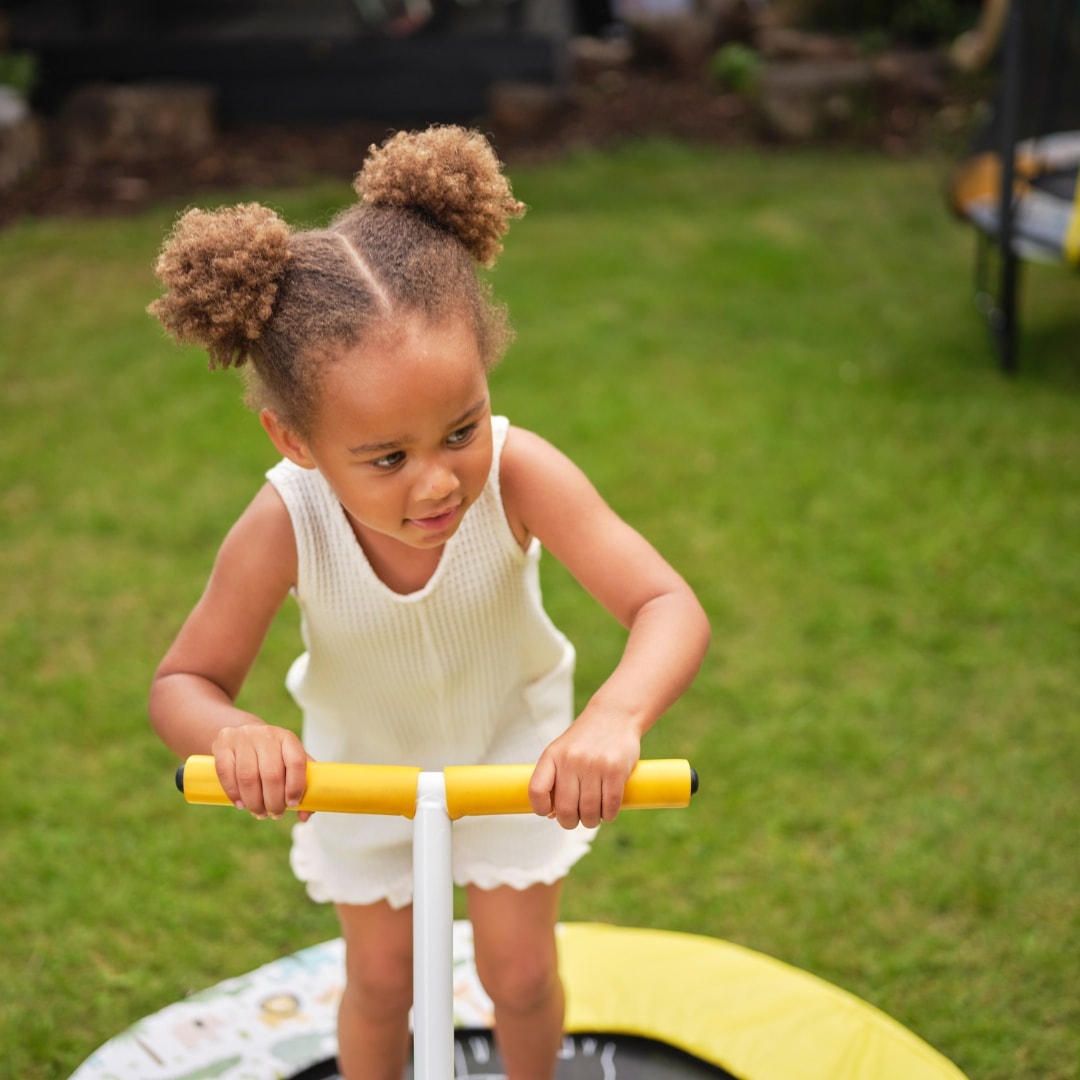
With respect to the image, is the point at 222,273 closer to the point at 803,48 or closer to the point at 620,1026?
the point at 620,1026

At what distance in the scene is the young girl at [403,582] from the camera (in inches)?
54.3

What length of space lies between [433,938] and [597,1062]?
0.86 metres

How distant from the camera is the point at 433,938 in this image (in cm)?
133

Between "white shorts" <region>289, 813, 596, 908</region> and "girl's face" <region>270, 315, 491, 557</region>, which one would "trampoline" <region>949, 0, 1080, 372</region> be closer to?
"white shorts" <region>289, 813, 596, 908</region>

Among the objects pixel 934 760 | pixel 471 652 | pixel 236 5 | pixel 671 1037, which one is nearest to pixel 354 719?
pixel 471 652

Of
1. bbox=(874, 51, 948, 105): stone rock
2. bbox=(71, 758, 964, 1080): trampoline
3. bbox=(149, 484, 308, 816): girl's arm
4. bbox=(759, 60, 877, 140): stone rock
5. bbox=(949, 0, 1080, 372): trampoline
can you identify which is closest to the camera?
bbox=(149, 484, 308, 816): girl's arm

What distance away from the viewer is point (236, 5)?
8586 mm

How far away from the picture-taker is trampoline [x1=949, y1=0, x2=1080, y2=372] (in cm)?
426

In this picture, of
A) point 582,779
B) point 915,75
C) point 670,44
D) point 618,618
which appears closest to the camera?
point 582,779

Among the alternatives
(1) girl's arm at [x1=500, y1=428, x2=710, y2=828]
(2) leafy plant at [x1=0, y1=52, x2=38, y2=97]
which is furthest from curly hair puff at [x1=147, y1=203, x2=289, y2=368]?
(2) leafy plant at [x1=0, y1=52, x2=38, y2=97]

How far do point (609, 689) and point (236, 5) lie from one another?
27.1 ft

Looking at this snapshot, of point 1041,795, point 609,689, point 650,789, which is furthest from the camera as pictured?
point 1041,795

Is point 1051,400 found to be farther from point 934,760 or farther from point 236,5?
point 236,5

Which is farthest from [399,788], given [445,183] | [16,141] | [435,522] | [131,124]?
[131,124]
